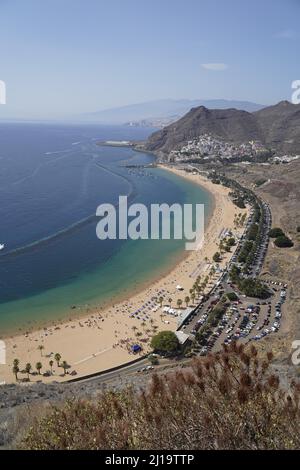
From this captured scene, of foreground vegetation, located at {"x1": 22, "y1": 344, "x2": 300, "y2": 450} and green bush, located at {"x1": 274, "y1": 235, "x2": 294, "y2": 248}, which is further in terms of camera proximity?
green bush, located at {"x1": 274, "y1": 235, "x2": 294, "y2": 248}

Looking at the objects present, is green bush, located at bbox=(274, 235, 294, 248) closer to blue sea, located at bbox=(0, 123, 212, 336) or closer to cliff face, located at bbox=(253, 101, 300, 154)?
blue sea, located at bbox=(0, 123, 212, 336)

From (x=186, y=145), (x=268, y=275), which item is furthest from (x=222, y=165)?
(x=268, y=275)

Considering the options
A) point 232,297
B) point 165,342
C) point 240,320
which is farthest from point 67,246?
point 240,320

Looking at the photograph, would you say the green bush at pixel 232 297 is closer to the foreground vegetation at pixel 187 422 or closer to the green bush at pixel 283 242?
the green bush at pixel 283 242

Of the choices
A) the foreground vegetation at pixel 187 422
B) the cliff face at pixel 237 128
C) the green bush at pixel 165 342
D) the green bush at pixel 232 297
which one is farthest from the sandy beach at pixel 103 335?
the cliff face at pixel 237 128

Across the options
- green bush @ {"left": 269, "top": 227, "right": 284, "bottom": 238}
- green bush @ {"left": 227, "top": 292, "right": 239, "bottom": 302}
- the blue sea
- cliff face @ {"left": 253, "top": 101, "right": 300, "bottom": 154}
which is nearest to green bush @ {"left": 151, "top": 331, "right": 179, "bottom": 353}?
green bush @ {"left": 227, "top": 292, "right": 239, "bottom": 302}

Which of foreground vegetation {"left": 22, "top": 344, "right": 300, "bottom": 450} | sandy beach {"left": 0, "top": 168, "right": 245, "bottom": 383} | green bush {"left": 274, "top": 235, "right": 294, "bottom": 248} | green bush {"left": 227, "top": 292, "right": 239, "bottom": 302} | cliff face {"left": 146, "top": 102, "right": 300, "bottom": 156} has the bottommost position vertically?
sandy beach {"left": 0, "top": 168, "right": 245, "bottom": 383}
